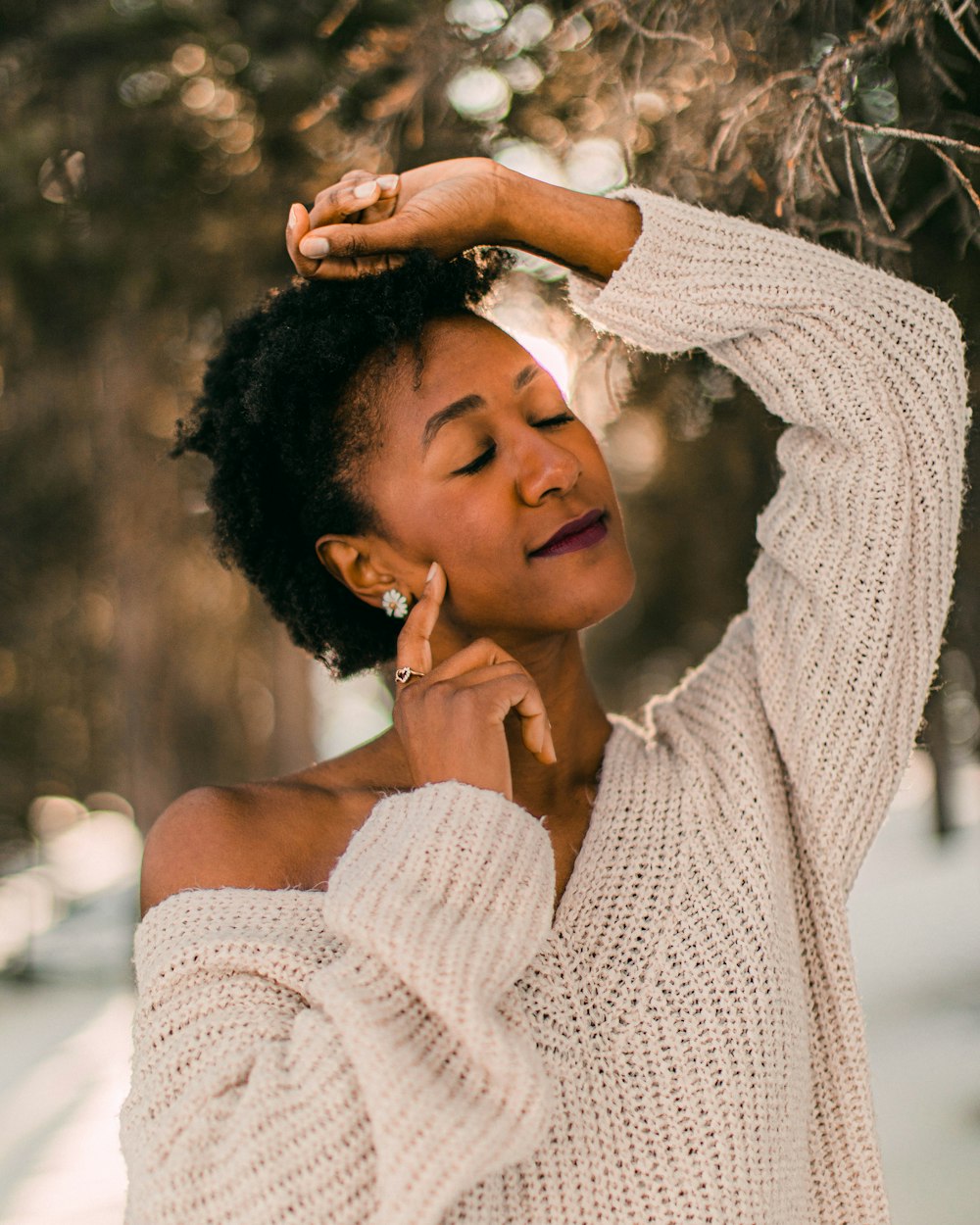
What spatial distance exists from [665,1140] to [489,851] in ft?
1.60

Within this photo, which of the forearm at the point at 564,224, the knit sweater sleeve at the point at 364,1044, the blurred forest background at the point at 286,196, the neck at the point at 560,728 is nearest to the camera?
the knit sweater sleeve at the point at 364,1044

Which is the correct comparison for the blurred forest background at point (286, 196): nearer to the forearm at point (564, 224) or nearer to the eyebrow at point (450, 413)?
the forearm at point (564, 224)

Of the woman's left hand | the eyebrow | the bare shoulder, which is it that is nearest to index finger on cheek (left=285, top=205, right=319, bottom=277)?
the woman's left hand

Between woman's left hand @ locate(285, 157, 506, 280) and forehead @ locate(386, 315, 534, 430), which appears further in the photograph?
forehead @ locate(386, 315, 534, 430)

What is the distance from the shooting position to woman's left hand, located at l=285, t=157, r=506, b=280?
1845 millimetres

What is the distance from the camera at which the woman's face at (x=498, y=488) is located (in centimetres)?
192

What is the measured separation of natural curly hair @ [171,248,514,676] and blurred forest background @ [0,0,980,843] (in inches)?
19.9

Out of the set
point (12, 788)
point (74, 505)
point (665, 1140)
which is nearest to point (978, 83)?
point (665, 1140)

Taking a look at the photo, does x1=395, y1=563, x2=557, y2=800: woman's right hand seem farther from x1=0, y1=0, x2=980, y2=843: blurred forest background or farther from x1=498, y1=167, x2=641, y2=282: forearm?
x1=0, y1=0, x2=980, y2=843: blurred forest background

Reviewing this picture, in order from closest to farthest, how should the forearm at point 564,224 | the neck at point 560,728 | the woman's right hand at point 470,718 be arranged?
the woman's right hand at point 470,718 < the forearm at point 564,224 < the neck at point 560,728

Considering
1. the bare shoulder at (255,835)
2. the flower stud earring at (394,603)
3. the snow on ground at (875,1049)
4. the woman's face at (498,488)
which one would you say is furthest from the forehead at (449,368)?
the snow on ground at (875,1049)

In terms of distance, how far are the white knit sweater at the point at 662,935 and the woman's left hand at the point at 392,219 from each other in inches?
10.5

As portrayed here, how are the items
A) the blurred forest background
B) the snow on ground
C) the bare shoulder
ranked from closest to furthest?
the bare shoulder → the blurred forest background → the snow on ground

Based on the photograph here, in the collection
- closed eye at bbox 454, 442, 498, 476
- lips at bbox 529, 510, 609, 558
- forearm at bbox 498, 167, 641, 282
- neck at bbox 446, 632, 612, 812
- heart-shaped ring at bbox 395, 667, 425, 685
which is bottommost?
neck at bbox 446, 632, 612, 812
